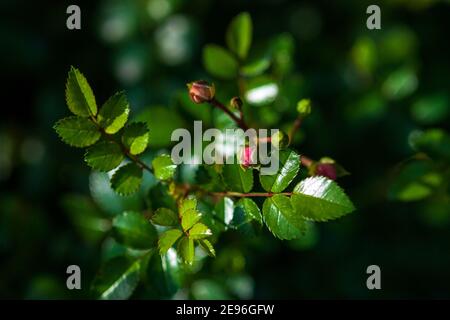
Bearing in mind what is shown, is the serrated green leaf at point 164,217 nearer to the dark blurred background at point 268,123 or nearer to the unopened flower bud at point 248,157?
the unopened flower bud at point 248,157

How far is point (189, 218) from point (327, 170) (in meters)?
0.26

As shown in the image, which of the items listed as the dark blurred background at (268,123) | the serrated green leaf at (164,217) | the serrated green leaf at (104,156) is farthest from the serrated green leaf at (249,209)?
the dark blurred background at (268,123)

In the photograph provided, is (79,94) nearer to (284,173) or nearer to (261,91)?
(284,173)

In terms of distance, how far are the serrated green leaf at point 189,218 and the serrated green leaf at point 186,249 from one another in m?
0.02

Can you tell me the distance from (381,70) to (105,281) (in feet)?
3.35

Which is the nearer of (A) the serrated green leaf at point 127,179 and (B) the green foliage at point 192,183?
(B) the green foliage at point 192,183

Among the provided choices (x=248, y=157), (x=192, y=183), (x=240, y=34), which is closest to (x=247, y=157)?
(x=248, y=157)

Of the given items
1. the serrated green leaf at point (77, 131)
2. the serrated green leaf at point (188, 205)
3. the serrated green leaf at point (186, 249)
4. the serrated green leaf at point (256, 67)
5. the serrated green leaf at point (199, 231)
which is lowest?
the serrated green leaf at point (186, 249)

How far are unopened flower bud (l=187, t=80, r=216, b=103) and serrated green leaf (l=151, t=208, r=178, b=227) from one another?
20 cm

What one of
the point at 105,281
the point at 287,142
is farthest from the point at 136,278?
the point at 287,142

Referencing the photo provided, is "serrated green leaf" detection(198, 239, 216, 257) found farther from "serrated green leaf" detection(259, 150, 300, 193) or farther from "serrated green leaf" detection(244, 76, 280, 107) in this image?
"serrated green leaf" detection(244, 76, 280, 107)

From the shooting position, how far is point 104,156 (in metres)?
0.99

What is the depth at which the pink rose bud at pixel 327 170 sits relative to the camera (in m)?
1.04
